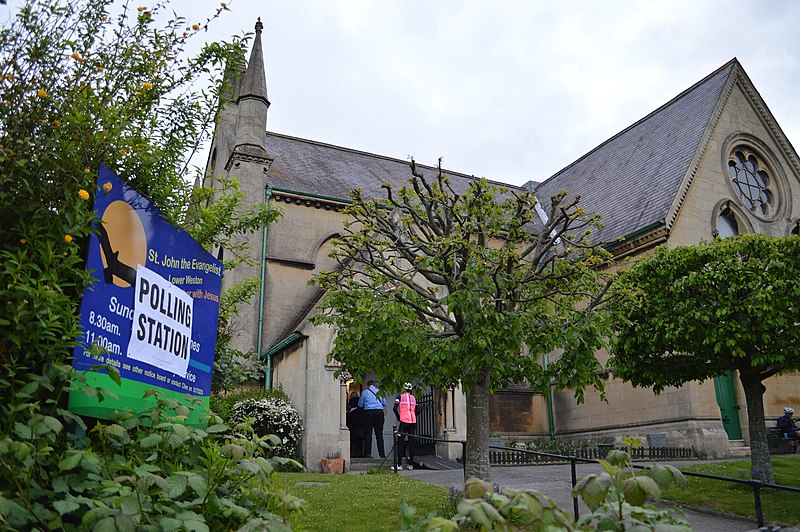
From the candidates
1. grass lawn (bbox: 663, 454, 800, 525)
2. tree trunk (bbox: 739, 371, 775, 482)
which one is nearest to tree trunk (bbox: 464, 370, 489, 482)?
grass lawn (bbox: 663, 454, 800, 525)

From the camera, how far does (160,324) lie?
551 centimetres

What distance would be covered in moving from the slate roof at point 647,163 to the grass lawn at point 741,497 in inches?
362

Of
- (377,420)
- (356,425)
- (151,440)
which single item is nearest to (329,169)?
(356,425)

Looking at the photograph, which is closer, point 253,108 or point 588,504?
point 588,504

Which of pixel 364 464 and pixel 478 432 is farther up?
pixel 478 432

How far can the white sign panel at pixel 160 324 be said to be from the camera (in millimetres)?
5234

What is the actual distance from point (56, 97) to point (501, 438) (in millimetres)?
20195

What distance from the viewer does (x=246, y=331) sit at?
20.8 metres

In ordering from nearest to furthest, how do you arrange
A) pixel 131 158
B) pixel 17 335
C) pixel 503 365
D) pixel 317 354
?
pixel 17 335, pixel 131 158, pixel 503 365, pixel 317 354

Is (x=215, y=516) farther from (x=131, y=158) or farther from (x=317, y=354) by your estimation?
(x=317, y=354)

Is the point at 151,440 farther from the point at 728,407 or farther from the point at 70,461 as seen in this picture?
the point at 728,407

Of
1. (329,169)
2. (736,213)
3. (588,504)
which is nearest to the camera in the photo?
(588,504)

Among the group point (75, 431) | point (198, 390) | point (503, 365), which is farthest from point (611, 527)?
point (503, 365)

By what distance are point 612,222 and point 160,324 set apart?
20.9 metres
